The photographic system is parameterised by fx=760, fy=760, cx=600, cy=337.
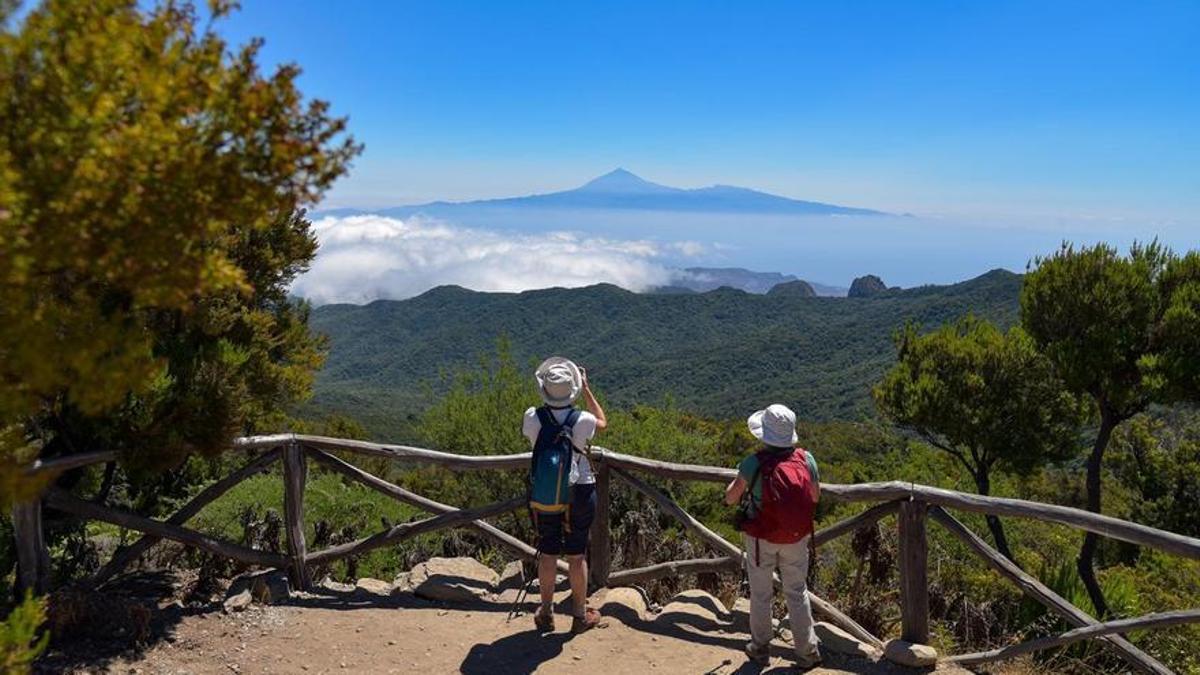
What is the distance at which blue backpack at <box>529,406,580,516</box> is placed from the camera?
185 inches

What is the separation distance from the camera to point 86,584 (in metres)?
4.85

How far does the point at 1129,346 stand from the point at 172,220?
13.0 meters

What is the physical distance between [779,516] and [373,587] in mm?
3327

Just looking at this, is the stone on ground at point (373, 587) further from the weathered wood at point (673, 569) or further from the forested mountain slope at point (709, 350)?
the forested mountain slope at point (709, 350)

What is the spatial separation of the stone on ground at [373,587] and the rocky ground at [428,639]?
0.06 ft

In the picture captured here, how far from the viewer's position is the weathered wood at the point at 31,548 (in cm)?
448

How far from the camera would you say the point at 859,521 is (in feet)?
16.2

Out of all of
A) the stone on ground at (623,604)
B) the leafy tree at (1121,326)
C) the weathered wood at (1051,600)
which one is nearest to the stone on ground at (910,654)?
the weathered wood at (1051,600)

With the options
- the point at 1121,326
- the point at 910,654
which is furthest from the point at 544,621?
the point at 1121,326

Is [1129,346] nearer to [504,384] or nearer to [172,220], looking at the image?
A: [504,384]

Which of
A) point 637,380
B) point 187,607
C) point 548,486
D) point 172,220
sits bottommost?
point 637,380

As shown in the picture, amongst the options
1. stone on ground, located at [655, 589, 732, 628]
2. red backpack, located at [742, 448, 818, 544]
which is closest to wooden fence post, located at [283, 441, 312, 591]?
stone on ground, located at [655, 589, 732, 628]

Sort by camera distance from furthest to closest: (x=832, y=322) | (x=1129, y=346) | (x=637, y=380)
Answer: (x=832, y=322), (x=637, y=380), (x=1129, y=346)

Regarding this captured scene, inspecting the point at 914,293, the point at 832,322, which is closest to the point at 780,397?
the point at 832,322
